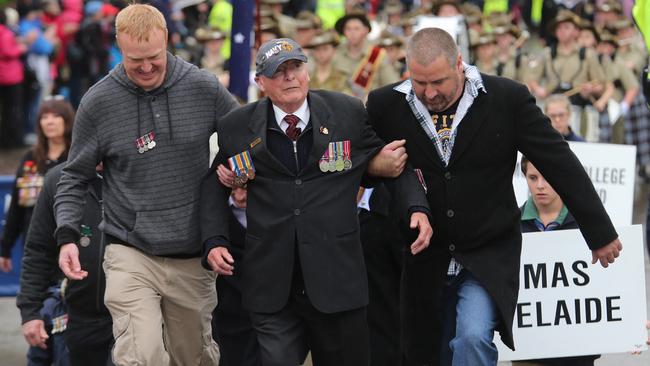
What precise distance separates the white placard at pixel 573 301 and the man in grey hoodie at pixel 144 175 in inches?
68.5

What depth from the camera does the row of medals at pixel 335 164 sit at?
5898 mm

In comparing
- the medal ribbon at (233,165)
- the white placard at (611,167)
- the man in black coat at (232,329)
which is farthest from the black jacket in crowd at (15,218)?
the white placard at (611,167)

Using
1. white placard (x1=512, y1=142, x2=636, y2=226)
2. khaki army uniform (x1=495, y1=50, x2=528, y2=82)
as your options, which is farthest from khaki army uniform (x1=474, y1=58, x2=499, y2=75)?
white placard (x1=512, y1=142, x2=636, y2=226)

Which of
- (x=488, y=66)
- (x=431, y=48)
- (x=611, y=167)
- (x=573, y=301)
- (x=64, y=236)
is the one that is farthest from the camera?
(x=488, y=66)

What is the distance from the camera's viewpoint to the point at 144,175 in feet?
20.7

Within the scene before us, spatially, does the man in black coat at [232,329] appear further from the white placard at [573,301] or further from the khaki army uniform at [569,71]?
the khaki army uniform at [569,71]

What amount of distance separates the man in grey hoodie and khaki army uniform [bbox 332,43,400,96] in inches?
275

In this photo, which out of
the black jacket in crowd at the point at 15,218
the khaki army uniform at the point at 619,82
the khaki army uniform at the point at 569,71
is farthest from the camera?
the khaki army uniform at the point at 619,82

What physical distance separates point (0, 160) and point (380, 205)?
35.8 ft

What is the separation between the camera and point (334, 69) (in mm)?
14234

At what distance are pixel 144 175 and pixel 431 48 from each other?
4.91ft

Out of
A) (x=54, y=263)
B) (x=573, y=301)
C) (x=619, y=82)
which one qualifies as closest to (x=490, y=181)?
(x=573, y=301)

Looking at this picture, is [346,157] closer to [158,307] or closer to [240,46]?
[158,307]

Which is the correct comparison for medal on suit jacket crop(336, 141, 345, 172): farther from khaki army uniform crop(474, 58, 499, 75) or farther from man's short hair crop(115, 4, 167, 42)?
khaki army uniform crop(474, 58, 499, 75)
